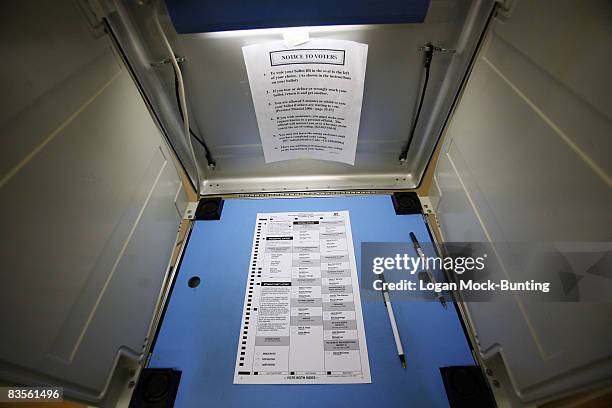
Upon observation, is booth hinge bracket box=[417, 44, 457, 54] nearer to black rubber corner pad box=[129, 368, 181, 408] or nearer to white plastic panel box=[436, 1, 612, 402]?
white plastic panel box=[436, 1, 612, 402]

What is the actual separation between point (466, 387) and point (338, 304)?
32 centimetres

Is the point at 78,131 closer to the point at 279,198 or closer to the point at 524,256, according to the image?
the point at 279,198

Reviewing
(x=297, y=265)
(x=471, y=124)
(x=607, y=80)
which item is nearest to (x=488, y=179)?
(x=471, y=124)

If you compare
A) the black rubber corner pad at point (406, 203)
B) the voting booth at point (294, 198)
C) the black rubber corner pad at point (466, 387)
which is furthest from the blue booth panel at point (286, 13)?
the black rubber corner pad at point (466, 387)

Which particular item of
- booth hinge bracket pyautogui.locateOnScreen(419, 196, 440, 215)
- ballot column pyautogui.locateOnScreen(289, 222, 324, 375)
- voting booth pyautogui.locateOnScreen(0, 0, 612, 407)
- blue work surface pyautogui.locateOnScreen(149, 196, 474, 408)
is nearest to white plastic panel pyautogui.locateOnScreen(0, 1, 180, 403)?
voting booth pyautogui.locateOnScreen(0, 0, 612, 407)

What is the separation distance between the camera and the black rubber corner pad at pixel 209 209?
0.95m

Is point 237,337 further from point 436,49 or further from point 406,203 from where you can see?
point 436,49

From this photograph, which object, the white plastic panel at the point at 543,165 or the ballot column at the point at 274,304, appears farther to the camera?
the ballot column at the point at 274,304

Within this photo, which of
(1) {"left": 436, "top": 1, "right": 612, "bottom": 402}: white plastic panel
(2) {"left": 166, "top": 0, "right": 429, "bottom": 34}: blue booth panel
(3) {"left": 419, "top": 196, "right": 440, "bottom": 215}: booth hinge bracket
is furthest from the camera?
(3) {"left": 419, "top": 196, "right": 440, "bottom": 215}: booth hinge bracket

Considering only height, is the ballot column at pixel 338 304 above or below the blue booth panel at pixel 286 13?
below

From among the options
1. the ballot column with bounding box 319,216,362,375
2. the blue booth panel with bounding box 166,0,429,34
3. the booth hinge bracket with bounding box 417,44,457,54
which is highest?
the booth hinge bracket with bounding box 417,44,457,54

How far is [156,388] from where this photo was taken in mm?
614

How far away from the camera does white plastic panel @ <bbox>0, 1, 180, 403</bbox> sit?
0.38 meters

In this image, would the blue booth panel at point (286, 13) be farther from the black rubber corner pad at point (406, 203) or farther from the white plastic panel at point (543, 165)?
the black rubber corner pad at point (406, 203)
